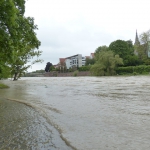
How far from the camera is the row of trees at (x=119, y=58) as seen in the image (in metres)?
62.1

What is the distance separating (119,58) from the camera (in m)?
64.7

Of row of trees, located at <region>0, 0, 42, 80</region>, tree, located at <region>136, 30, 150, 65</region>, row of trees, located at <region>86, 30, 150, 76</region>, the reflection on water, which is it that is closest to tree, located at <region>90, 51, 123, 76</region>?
row of trees, located at <region>86, 30, 150, 76</region>

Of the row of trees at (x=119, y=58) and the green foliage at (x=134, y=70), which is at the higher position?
the row of trees at (x=119, y=58)

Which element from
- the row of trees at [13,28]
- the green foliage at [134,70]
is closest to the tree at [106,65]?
the green foliage at [134,70]

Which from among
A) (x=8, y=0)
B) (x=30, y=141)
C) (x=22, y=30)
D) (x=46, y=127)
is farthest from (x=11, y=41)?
(x=30, y=141)

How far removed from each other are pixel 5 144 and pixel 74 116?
9.62ft

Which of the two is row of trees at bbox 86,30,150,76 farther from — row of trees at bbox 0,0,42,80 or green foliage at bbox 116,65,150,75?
row of trees at bbox 0,0,42,80

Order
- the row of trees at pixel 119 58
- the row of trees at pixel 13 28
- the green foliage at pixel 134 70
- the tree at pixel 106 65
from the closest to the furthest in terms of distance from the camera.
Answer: the row of trees at pixel 13 28 < the tree at pixel 106 65 < the row of trees at pixel 119 58 < the green foliage at pixel 134 70

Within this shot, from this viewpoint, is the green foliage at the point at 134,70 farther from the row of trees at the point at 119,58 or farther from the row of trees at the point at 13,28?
the row of trees at the point at 13,28

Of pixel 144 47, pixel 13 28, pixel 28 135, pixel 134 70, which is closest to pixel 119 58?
pixel 134 70

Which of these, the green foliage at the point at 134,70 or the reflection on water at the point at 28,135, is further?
the green foliage at the point at 134,70

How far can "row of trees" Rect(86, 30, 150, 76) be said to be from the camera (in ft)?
204

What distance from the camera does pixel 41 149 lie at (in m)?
3.50

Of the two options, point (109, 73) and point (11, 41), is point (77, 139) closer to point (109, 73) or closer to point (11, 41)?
point (11, 41)
